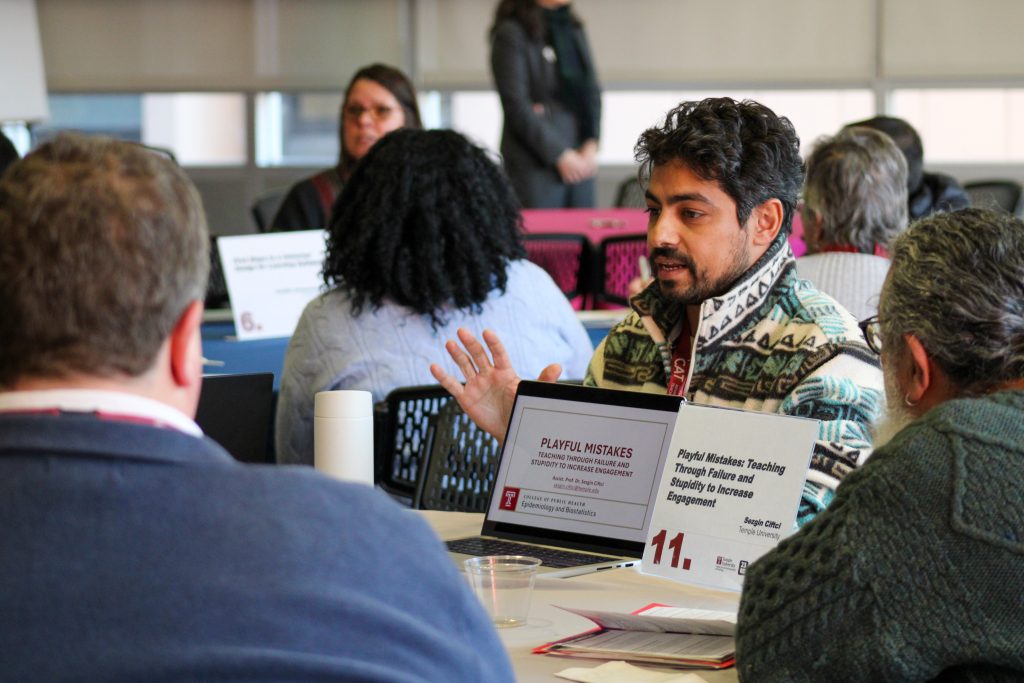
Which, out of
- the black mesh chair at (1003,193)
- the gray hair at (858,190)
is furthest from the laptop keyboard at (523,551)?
the black mesh chair at (1003,193)

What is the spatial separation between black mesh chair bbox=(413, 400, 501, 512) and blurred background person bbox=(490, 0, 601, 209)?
3.97 metres

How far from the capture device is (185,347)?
3.23 ft

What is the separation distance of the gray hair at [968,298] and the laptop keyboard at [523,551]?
0.59 m

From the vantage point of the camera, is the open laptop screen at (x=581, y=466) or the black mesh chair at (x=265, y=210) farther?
the black mesh chair at (x=265, y=210)

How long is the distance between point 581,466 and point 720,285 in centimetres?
54

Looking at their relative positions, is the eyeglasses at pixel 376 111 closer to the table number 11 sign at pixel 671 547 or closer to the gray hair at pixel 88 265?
the table number 11 sign at pixel 671 547

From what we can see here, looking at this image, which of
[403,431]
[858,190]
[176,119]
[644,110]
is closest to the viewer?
[403,431]

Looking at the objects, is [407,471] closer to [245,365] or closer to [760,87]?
[245,365]

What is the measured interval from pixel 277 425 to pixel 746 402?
3.80ft

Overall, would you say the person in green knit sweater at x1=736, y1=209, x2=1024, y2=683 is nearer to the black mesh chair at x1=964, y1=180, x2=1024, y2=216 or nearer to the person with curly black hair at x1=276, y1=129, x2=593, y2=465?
the person with curly black hair at x1=276, y1=129, x2=593, y2=465

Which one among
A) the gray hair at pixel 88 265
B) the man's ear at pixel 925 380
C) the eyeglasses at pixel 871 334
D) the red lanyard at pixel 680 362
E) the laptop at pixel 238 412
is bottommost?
the laptop at pixel 238 412

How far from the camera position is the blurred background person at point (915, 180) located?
15.0 ft

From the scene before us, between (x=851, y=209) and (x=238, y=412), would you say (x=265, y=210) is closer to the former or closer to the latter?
(x=851, y=209)

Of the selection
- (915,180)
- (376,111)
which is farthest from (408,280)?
(915,180)
